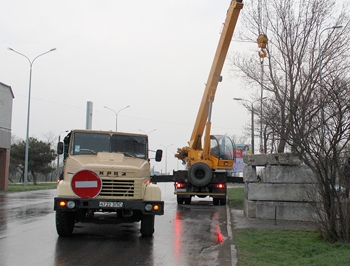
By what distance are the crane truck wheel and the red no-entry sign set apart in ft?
38.5

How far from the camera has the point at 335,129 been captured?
962 centimetres

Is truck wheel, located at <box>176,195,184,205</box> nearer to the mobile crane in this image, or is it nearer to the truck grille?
the mobile crane

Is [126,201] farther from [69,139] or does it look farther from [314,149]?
[314,149]

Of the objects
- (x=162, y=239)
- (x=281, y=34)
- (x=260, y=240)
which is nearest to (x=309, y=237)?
(x=260, y=240)

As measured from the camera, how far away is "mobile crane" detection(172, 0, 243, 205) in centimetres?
2127

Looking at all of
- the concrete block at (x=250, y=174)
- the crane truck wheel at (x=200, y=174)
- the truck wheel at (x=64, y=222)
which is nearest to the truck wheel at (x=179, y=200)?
the crane truck wheel at (x=200, y=174)

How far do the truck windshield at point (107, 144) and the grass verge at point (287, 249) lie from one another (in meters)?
3.25

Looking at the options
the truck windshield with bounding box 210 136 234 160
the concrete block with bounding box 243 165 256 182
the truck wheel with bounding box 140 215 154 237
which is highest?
the truck windshield with bounding box 210 136 234 160

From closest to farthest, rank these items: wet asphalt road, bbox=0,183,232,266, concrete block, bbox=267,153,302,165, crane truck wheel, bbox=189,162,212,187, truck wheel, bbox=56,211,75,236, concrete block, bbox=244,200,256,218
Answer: wet asphalt road, bbox=0,183,232,266, truck wheel, bbox=56,211,75,236, concrete block, bbox=267,153,302,165, concrete block, bbox=244,200,256,218, crane truck wheel, bbox=189,162,212,187

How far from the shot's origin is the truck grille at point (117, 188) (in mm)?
10292

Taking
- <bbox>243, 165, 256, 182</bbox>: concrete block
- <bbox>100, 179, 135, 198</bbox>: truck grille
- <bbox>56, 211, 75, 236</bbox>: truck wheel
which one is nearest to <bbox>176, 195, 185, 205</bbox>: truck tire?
<bbox>243, 165, 256, 182</bbox>: concrete block

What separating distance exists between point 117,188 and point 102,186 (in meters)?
0.34

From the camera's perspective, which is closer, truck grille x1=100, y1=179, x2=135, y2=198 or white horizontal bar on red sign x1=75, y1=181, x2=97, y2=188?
white horizontal bar on red sign x1=75, y1=181, x2=97, y2=188

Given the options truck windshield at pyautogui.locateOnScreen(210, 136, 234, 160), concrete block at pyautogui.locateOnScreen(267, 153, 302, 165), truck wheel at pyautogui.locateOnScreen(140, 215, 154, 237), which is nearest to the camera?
truck wheel at pyautogui.locateOnScreen(140, 215, 154, 237)
